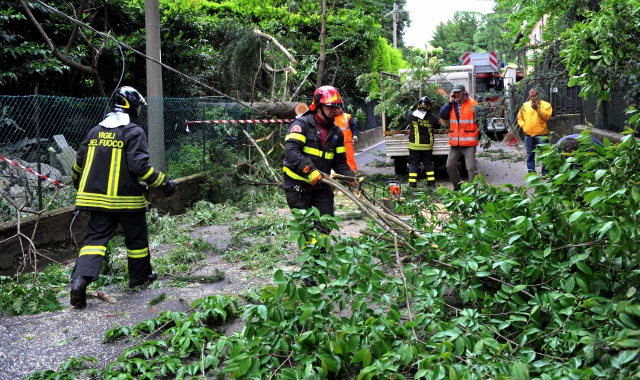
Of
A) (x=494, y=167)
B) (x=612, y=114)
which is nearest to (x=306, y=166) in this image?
(x=612, y=114)

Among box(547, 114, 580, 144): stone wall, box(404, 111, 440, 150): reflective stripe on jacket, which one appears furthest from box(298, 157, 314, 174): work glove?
box(547, 114, 580, 144): stone wall

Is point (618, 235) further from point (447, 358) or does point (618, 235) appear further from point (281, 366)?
point (281, 366)

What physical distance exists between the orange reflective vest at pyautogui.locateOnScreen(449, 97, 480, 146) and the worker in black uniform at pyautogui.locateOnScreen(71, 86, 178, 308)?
6.09m

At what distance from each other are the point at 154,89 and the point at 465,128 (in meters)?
4.94

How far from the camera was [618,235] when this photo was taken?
9.23 ft

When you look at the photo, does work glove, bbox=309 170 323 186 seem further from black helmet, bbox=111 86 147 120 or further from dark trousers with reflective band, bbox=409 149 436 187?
dark trousers with reflective band, bbox=409 149 436 187

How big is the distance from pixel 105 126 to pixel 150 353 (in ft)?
7.70

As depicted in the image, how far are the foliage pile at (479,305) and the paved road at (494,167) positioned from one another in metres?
8.20

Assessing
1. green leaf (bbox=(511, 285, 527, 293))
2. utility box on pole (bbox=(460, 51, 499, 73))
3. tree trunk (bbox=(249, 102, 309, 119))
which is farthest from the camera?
utility box on pole (bbox=(460, 51, 499, 73))

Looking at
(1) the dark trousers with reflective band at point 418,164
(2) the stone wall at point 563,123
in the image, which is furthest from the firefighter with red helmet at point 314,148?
(2) the stone wall at point 563,123

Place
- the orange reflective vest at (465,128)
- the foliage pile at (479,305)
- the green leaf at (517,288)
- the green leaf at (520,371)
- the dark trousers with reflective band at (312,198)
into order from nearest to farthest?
the green leaf at (520,371) → the foliage pile at (479,305) → the green leaf at (517,288) → the dark trousers with reflective band at (312,198) → the orange reflective vest at (465,128)

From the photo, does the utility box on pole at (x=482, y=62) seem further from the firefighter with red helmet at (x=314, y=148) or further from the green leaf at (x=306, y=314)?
the green leaf at (x=306, y=314)

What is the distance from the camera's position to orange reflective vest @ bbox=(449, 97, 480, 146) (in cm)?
1038

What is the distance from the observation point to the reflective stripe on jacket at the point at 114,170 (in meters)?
5.43
